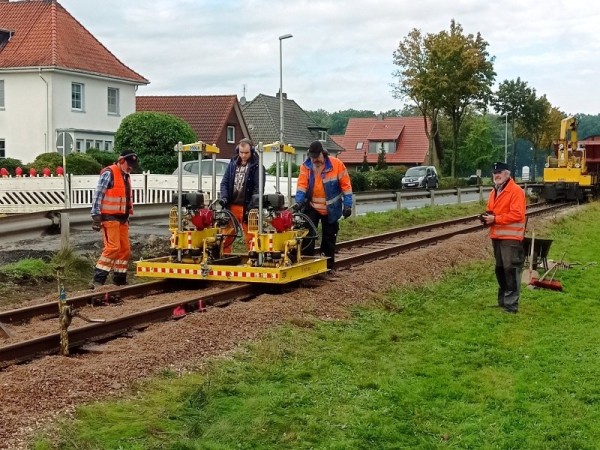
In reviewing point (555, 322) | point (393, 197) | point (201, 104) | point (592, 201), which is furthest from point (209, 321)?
point (201, 104)

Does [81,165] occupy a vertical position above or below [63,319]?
above

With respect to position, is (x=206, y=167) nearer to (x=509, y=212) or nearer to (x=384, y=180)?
(x=509, y=212)

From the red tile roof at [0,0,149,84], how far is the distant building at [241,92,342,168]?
22224mm

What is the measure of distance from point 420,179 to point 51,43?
2040cm

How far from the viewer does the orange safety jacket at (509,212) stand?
10346 mm

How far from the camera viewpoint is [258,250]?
35.9 ft

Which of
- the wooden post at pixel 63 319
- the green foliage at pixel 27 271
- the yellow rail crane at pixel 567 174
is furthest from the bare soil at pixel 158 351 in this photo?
the yellow rail crane at pixel 567 174

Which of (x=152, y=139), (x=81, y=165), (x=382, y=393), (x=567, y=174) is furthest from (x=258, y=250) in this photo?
(x=152, y=139)

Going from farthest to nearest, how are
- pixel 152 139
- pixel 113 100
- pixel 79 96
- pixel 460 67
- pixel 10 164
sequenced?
pixel 460 67 → pixel 113 100 → pixel 79 96 → pixel 152 139 → pixel 10 164

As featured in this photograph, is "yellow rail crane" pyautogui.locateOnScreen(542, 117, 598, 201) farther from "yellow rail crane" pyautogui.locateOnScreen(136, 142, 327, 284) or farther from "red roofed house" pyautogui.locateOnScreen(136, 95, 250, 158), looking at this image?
"yellow rail crane" pyautogui.locateOnScreen(136, 142, 327, 284)

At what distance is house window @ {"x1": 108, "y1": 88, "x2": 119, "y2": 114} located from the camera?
4575 cm

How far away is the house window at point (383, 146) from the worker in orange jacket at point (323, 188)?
7007 centimetres

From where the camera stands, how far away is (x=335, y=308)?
10.1 m

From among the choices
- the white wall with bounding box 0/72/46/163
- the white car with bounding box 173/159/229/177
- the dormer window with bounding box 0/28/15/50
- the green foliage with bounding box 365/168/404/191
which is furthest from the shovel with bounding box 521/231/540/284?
the dormer window with bounding box 0/28/15/50
